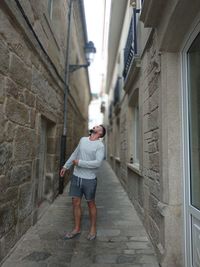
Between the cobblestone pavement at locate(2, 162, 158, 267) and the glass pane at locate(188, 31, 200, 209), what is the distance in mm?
964

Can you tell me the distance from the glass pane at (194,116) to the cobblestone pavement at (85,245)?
0.96m

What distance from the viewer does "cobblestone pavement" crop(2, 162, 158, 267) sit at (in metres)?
2.50

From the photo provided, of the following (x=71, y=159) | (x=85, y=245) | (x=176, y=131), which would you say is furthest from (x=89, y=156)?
(x=176, y=131)

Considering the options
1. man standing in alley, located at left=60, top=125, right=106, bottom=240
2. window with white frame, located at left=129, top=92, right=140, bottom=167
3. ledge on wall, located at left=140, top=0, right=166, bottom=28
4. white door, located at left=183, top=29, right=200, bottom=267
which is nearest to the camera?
white door, located at left=183, top=29, right=200, bottom=267

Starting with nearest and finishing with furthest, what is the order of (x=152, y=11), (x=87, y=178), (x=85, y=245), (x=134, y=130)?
(x=152, y=11), (x=85, y=245), (x=87, y=178), (x=134, y=130)

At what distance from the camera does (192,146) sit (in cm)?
226

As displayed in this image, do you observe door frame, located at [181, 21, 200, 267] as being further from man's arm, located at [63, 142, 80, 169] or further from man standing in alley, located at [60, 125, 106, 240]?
man's arm, located at [63, 142, 80, 169]

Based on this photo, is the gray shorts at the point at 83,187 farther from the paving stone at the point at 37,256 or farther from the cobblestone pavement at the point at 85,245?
the paving stone at the point at 37,256

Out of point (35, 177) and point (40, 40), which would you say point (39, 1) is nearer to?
point (40, 40)

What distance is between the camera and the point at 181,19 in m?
2.20

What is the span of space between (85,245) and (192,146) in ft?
5.77

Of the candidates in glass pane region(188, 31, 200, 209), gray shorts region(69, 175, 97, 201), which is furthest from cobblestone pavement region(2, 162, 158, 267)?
glass pane region(188, 31, 200, 209)

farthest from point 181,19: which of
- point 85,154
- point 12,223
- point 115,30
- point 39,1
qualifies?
point 115,30

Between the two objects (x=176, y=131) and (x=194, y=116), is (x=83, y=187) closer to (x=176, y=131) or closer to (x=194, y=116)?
(x=176, y=131)
